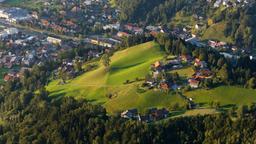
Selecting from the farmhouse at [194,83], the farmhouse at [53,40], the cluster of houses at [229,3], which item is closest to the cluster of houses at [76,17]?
the farmhouse at [53,40]

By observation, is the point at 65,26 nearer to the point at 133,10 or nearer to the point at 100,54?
the point at 133,10

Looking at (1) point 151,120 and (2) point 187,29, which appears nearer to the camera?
(1) point 151,120

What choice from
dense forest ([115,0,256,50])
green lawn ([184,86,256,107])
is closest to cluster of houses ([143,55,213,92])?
green lawn ([184,86,256,107])

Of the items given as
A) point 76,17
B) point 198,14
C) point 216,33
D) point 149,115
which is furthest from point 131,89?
point 76,17

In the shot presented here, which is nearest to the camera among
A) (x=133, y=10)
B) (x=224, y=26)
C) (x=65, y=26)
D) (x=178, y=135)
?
(x=178, y=135)

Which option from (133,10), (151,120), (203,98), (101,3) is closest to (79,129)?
(151,120)

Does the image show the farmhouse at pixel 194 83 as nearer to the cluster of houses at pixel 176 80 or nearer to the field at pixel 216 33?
the cluster of houses at pixel 176 80

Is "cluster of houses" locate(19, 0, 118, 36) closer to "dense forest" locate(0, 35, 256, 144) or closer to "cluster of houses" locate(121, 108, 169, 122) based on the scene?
"dense forest" locate(0, 35, 256, 144)
